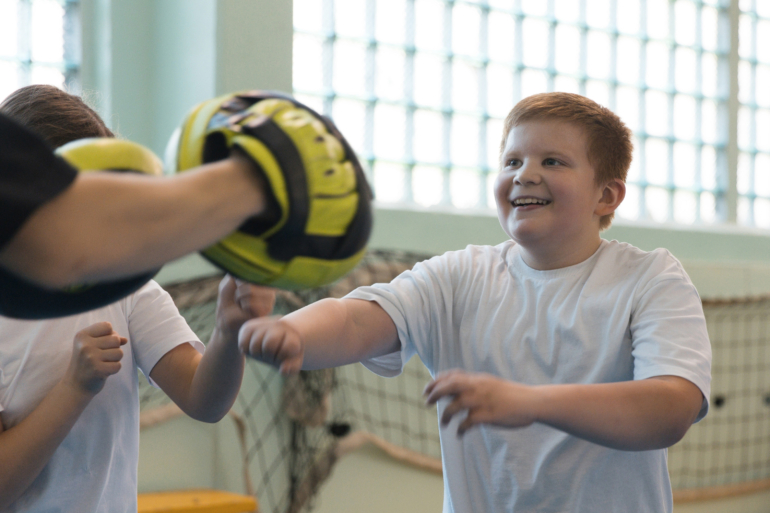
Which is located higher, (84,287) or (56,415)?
(84,287)

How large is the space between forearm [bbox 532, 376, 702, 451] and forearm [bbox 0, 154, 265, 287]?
45 cm

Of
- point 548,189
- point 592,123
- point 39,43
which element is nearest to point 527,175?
point 548,189

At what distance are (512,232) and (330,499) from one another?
1.65 metres

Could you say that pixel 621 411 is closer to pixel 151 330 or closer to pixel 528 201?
pixel 528 201

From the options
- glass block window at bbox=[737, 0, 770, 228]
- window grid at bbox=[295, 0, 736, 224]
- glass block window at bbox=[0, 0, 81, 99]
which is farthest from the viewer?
glass block window at bbox=[737, 0, 770, 228]

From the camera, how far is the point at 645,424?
0.83m

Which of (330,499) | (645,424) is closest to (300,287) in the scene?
(645,424)

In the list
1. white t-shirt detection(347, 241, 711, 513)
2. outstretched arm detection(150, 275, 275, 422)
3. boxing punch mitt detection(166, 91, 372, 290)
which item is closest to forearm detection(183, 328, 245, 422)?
outstretched arm detection(150, 275, 275, 422)

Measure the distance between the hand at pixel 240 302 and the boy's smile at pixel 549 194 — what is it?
1.41 ft

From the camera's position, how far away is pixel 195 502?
77.4 inches

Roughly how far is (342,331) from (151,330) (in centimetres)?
31

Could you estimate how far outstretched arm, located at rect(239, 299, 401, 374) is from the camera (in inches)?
28.2

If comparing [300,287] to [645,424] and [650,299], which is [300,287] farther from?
[650,299]

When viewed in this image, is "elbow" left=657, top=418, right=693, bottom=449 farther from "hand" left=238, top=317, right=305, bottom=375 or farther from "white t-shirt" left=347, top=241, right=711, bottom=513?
"hand" left=238, top=317, right=305, bottom=375
